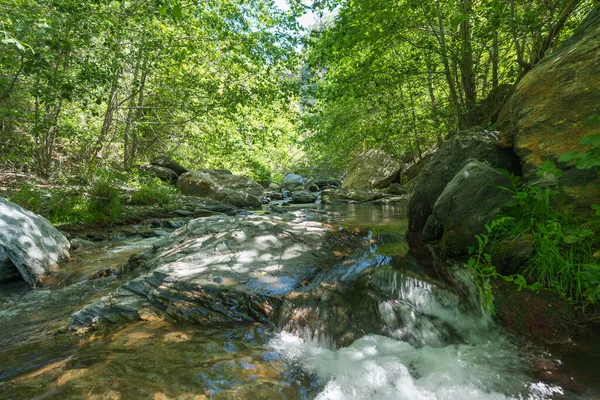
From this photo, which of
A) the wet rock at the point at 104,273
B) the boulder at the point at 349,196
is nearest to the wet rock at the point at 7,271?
the wet rock at the point at 104,273

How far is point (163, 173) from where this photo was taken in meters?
13.5

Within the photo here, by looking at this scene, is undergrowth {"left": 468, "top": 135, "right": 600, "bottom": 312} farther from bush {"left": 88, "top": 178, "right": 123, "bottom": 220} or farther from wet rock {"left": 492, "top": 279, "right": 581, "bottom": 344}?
bush {"left": 88, "top": 178, "right": 123, "bottom": 220}

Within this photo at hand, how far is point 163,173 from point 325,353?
13.1 metres

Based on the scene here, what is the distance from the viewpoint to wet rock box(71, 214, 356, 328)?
2.66 meters

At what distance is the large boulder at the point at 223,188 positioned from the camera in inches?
452

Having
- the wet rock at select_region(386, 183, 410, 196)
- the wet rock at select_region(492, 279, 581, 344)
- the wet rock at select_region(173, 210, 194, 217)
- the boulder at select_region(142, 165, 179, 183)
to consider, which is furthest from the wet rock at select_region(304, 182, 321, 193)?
the wet rock at select_region(492, 279, 581, 344)

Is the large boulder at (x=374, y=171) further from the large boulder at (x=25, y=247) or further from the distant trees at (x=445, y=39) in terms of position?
the large boulder at (x=25, y=247)

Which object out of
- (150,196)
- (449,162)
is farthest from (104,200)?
(449,162)

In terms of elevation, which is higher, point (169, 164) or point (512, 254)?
point (169, 164)

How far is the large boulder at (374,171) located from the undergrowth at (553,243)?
13.1 meters

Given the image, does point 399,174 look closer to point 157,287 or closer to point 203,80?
point 203,80

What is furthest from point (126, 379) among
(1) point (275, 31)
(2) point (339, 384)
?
(1) point (275, 31)

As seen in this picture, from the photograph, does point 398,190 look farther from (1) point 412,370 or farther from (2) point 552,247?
(1) point 412,370

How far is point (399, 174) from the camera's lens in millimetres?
16703
